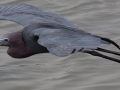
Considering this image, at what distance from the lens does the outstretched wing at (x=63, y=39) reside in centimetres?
543

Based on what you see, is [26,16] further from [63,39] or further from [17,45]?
[63,39]

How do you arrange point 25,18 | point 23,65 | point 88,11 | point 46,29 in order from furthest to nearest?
point 88,11 → point 23,65 → point 25,18 → point 46,29

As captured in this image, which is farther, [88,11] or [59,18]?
[88,11]

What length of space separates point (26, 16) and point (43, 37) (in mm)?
1154

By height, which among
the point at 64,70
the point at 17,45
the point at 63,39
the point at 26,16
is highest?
the point at 26,16

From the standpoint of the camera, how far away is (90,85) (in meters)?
7.42

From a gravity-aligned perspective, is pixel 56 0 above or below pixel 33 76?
above

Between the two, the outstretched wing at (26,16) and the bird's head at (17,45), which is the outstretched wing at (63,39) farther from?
the outstretched wing at (26,16)

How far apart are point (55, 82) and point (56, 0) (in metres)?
3.01

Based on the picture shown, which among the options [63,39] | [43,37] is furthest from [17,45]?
[63,39]

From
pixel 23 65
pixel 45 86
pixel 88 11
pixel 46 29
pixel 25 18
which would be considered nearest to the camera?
pixel 46 29

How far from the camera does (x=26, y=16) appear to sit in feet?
22.4

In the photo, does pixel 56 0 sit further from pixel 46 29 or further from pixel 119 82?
pixel 46 29

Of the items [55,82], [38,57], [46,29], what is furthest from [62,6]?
[46,29]
